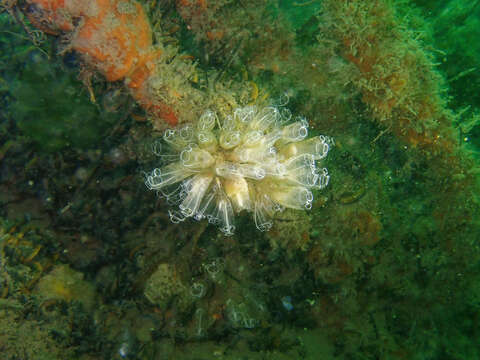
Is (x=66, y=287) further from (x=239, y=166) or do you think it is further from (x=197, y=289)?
(x=239, y=166)

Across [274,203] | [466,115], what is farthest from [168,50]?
[466,115]

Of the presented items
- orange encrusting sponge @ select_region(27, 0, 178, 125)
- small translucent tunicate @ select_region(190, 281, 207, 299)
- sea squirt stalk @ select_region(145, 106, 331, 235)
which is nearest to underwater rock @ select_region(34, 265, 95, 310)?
small translucent tunicate @ select_region(190, 281, 207, 299)

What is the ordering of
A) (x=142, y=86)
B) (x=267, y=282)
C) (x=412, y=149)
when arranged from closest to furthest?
(x=142, y=86)
(x=412, y=149)
(x=267, y=282)

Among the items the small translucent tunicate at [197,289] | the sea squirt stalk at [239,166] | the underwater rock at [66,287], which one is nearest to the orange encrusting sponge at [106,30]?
the sea squirt stalk at [239,166]

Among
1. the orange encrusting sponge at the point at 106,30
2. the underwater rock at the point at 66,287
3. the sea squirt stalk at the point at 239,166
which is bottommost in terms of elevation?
the underwater rock at the point at 66,287

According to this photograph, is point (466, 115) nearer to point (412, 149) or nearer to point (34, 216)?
point (412, 149)

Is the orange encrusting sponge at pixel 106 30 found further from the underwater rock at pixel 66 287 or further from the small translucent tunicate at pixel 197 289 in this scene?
the underwater rock at pixel 66 287

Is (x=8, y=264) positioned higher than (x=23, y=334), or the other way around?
(x=8, y=264)
